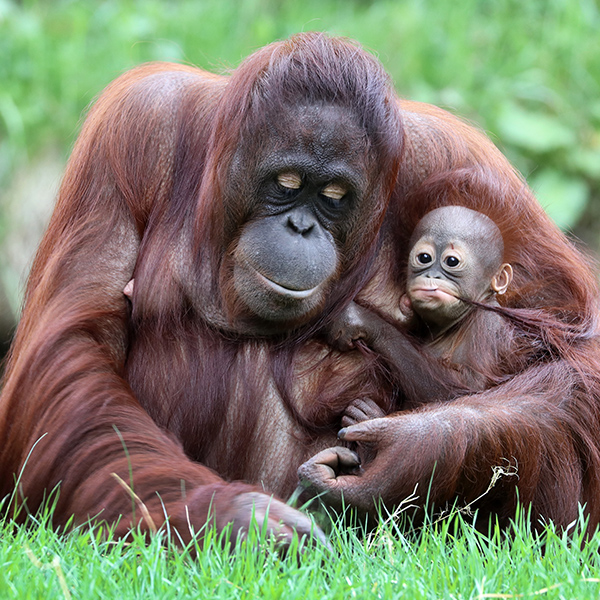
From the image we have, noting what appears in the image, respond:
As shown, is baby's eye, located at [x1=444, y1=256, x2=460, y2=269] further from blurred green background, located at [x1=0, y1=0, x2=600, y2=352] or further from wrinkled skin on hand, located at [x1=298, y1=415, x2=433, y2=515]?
blurred green background, located at [x1=0, y1=0, x2=600, y2=352]

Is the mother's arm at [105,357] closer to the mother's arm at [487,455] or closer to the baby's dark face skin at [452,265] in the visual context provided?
the mother's arm at [487,455]

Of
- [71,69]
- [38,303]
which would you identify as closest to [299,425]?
[38,303]

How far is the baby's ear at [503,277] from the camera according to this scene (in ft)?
11.3

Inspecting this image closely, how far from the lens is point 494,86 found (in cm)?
727

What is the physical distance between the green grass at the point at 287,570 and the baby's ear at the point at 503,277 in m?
1.07

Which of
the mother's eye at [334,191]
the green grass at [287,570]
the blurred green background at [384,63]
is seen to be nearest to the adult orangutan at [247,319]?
the mother's eye at [334,191]

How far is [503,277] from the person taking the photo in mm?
3461

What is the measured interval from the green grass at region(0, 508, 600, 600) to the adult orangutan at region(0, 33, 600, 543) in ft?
1.01

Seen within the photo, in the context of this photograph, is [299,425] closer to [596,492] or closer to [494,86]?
[596,492]

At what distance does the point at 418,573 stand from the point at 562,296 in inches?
57.3

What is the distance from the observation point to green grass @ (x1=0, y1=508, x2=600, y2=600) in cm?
214

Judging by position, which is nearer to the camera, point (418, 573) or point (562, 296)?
point (418, 573)

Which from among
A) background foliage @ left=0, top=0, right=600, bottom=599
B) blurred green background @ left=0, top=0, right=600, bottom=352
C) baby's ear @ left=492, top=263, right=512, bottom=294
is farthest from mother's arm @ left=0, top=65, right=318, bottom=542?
blurred green background @ left=0, top=0, right=600, bottom=352

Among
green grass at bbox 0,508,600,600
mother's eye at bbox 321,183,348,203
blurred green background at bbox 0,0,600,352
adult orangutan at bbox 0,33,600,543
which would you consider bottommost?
green grass at bbox 0,508,600,600
